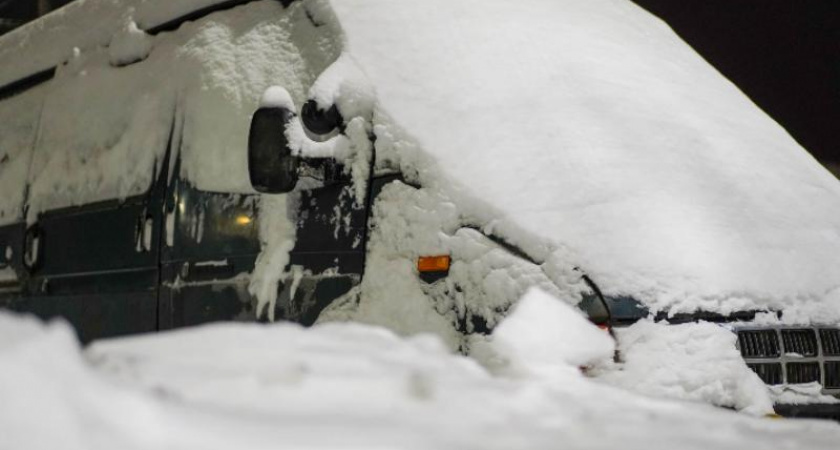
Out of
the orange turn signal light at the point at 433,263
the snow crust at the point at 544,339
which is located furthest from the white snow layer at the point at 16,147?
the snow crust at the point at 544,339

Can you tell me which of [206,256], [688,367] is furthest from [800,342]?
[206,256]

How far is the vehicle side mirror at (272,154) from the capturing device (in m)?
3.72

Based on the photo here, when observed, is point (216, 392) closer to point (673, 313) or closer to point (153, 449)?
point (153, 449)

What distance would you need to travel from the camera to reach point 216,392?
1.51 meters

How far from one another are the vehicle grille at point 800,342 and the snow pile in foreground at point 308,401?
1.44 metres

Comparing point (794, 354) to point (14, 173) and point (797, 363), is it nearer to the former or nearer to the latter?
point (797, 363)

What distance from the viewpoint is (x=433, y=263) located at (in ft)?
11.7

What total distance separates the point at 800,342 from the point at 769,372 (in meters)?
0.20

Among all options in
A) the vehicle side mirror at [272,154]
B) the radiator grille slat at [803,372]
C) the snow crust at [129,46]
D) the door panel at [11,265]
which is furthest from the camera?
the door panel at [11,265]

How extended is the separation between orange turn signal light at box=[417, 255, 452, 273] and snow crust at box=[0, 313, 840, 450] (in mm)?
1475

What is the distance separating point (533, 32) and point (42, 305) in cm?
277

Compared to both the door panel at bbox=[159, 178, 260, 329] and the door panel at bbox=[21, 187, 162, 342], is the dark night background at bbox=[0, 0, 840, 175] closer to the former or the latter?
the door panel at bbox=[21, 187, 162, 342]

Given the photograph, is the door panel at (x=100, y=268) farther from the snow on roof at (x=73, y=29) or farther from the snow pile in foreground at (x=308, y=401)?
the snow pile in foreground at (x=308, y=401)

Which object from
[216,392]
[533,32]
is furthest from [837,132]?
[216,392]
